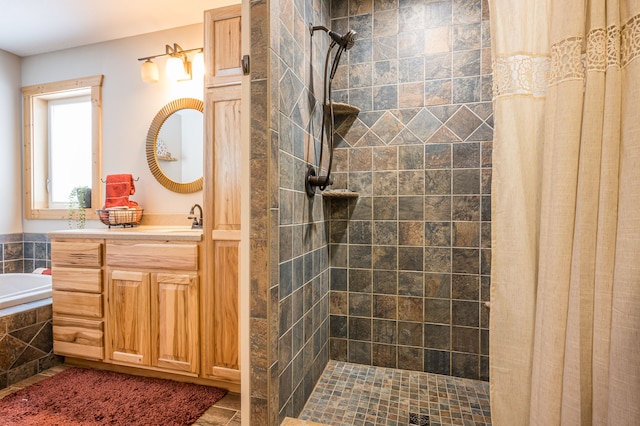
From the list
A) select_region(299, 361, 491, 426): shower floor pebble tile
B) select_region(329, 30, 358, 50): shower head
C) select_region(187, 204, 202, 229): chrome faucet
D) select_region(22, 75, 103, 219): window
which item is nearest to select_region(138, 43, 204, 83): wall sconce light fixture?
select_region(22, 75, 103, 219): window

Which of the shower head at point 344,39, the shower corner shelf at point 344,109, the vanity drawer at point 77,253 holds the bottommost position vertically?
the vanity drawer at point 77,253

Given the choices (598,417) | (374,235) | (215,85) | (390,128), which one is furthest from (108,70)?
(598,417)

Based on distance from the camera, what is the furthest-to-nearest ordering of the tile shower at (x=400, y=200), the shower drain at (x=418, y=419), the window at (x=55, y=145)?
the window at (x=55, y=145) → the tile shower at (x=400, y=200) → the shower drain at (x=418, y=419)

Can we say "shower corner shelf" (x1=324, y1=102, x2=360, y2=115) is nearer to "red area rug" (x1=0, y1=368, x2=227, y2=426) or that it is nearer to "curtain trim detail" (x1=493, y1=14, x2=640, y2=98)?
"curtain trim detail" (x1=493, y1=14, x2=640, y2=98)

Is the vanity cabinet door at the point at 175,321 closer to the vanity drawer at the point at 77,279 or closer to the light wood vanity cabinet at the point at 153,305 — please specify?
the light wood vanity cabinet at the point at 153,305

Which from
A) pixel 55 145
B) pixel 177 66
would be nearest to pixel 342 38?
pixel 177 66

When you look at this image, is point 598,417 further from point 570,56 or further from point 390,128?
point 390,128

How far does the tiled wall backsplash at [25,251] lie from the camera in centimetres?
296

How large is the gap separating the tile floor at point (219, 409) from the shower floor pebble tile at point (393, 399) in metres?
0.41

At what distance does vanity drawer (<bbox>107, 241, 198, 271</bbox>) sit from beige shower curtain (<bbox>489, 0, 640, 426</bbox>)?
1.57 meters

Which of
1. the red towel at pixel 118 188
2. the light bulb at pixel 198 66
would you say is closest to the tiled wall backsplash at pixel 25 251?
the red towel at pixel 118 188

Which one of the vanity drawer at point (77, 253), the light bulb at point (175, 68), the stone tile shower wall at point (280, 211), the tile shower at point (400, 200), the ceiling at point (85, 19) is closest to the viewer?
the stone tile shower wall at point (280, 211)

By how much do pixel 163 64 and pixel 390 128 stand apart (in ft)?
6.51

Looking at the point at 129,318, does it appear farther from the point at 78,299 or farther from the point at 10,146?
the point at 10,146
